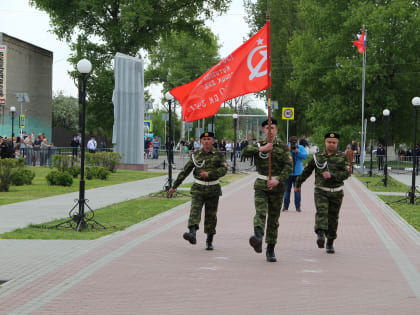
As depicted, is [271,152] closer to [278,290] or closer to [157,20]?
[278,290]

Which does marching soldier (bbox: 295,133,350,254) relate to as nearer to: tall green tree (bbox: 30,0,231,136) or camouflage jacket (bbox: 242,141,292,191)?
camouflage jacket (bbox: 242,141,292,191)

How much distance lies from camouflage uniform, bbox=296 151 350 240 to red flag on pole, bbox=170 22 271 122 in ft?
4.45

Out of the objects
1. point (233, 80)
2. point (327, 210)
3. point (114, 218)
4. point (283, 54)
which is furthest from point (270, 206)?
point (283, 54)

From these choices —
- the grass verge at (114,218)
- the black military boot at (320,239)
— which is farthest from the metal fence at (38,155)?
the black military boot at (320,239)

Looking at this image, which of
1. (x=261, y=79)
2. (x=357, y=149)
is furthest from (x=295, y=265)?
(x=357, y=149)

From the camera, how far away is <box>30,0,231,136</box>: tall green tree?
41.4 m

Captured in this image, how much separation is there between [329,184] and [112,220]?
5.48 meters

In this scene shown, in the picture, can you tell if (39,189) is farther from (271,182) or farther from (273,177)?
(271,182)

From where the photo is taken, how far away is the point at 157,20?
42.8 meters

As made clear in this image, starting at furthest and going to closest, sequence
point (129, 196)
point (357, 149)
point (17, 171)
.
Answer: point (357, 149) < point (17, 171) < point (129, 196)

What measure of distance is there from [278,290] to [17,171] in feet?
55.4

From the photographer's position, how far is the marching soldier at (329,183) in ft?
31.5

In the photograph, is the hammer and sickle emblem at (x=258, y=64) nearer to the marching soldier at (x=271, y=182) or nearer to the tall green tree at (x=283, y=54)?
the marching soldier at (x=271, y=182)

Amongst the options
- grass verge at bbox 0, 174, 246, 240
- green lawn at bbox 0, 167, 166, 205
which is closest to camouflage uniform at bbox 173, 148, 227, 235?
grass verge at bbox 0, 174, 246, 240
